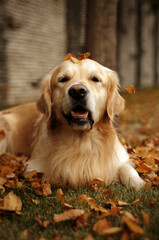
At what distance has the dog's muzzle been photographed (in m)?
2.26

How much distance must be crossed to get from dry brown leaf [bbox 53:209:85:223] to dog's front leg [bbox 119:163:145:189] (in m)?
0.74

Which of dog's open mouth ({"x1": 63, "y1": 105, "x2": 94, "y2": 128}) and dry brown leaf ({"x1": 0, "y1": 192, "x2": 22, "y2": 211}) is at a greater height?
dog's open mouth ({"x1": 63, "y1": 105, "x2": 94, "y2": 128})

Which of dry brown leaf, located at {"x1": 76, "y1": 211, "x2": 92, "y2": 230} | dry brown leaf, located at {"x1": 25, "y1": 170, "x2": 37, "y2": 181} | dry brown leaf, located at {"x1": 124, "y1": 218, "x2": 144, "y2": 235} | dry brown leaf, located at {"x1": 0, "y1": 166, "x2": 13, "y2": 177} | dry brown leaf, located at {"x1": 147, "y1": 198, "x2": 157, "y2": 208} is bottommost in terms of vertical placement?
dry brown leaf, located at {"x1": 0, "y1": 166, "x2": 13, "y2": 177}

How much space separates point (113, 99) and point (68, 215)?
4.51 feet

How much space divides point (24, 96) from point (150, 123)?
14.9 feet

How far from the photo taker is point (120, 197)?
2082 millimetres

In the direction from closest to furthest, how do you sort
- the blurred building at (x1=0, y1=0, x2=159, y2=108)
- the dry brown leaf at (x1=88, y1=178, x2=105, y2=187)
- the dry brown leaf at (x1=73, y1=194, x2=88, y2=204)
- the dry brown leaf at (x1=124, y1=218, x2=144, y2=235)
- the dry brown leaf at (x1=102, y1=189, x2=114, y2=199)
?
the dry brown leaf at (x1=124, y1=218, x2=144, y2=235) < the dry brown leaf at (x1=73, y1=194, x2=88, y2=204) < the dry brown leaf at (x1=102, y1=189, x2=114, y2=199) < the dry brown leaf at (x1=88, y1=178, x2=105, y2=187) < the blurred building at (x1=0, y1=0, x2=159, y2=108)

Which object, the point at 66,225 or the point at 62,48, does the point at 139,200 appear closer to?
the point at 66,225

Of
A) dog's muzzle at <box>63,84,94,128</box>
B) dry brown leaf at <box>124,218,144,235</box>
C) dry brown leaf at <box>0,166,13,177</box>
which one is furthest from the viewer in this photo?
dry brown leaf at <box>0,166,13,177</box>

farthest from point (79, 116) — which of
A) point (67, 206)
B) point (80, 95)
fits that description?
point (67, 206)

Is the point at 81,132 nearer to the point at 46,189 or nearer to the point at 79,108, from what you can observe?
the point at 79,108

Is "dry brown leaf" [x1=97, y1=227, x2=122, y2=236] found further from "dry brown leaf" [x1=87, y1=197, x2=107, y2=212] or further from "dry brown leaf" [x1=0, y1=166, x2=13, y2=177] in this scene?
"dry brown leaf" [x1=0, y1=166, x2=13, y2=177]

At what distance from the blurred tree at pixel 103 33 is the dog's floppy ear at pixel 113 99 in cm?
196

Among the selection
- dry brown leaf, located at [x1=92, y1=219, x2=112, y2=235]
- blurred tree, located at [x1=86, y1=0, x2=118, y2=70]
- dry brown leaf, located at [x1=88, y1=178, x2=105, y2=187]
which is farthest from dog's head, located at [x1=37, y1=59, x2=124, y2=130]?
blurred tree, located at [x1=86, y1=0, x2=118, y2=70]
